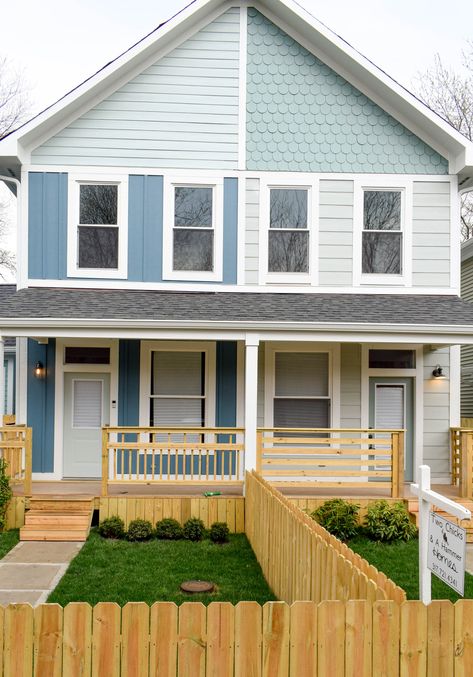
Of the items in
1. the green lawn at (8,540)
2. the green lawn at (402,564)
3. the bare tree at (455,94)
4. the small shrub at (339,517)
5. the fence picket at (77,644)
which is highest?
the bare tree at (455,94)

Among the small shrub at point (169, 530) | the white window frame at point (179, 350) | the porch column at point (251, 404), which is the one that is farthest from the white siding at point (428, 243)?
the small shrub at point (169, 530)

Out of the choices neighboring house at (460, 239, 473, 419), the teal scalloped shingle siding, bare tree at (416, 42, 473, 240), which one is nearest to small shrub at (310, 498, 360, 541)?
the teal scalloped shingle siding

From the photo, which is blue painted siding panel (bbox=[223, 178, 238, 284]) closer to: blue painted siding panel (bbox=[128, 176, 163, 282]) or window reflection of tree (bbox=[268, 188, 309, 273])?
window reflection of tree (bbox=[268, 188, 309, 273])

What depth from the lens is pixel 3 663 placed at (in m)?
3.42

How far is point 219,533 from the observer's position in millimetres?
8633

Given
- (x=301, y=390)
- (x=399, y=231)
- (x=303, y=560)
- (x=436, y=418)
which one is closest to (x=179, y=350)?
(x=301, y=390)

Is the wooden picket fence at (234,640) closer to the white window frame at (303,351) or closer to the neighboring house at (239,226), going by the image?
the neighboring house at (239,226)

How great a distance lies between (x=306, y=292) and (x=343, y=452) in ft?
9.94

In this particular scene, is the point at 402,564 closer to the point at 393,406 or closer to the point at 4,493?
the point at 393,406

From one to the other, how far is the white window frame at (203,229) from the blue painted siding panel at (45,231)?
5.70 ft

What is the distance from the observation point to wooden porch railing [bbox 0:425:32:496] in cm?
915

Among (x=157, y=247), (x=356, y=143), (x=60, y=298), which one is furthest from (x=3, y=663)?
(x=356, y=143)

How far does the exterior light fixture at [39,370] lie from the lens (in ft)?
35.0

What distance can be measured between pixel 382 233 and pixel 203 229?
3.19 m
